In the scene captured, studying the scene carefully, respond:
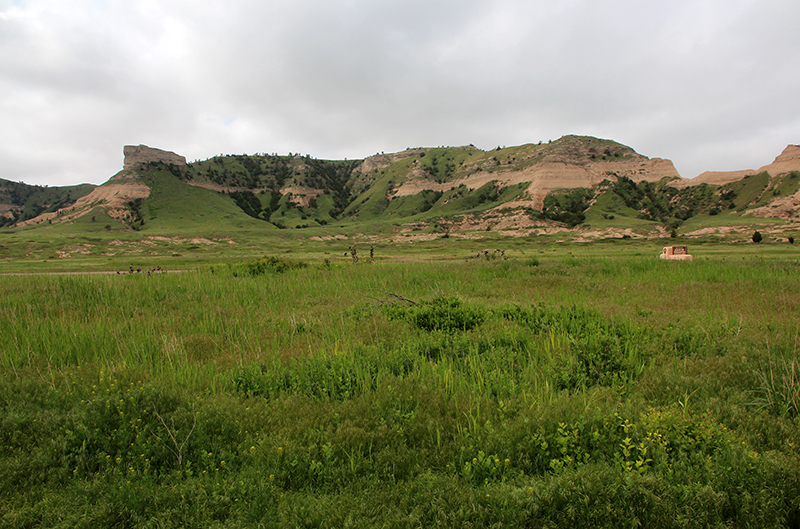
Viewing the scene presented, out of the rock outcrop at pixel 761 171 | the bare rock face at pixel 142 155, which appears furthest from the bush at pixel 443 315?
the bare rock face at pixel 142 155

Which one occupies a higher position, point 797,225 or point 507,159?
point 507,159

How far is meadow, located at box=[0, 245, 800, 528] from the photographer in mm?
2797

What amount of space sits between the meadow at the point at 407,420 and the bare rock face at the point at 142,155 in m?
200

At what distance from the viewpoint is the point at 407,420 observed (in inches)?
155

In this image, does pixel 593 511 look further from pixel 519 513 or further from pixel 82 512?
pixel 82 512

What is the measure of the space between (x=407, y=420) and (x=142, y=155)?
8391 inches

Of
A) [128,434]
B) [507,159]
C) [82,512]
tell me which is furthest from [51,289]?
[507,159]

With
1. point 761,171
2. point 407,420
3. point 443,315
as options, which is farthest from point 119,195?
point 761,171

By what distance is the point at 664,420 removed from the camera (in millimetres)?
3633

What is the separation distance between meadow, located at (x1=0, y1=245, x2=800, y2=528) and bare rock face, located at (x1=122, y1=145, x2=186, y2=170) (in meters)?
200

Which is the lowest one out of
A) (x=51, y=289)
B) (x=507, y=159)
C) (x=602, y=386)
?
(x=602, y=386)

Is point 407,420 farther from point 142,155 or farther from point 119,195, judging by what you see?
point 142,155

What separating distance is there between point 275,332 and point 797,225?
106 meters

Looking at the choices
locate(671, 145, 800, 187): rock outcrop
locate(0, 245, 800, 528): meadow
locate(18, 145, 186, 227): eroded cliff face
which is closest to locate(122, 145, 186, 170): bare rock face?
locate(18, 145, 186, 227): eroded cliff face
